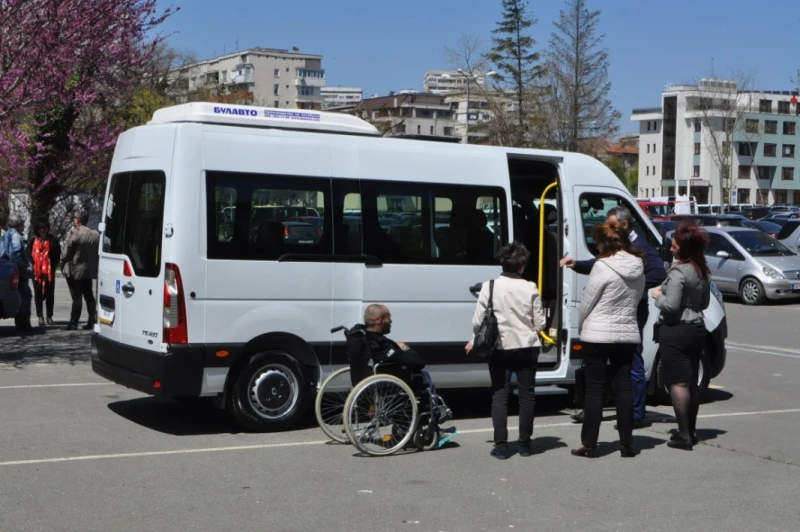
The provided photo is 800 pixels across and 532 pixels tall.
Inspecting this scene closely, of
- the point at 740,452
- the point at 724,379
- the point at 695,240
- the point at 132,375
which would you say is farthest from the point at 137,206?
the point at 724,379

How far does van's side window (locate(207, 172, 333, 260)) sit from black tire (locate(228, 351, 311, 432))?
0.87m

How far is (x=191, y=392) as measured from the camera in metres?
8.62

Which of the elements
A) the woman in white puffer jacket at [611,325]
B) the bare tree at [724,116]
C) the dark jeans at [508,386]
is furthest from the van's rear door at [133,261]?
the bare tree at [724,116]

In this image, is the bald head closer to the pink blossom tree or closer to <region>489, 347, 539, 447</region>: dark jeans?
<region>489, 347, 539, 447</region>: dark jeans

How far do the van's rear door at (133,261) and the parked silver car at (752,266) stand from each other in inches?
678

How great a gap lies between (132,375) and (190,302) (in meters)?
0.89

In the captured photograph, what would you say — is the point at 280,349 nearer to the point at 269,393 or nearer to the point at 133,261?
the point at 269,393

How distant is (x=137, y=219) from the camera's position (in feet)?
29.7

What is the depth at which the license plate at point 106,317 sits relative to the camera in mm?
9398

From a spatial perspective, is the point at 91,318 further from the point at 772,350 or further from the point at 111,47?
the point at 772,350

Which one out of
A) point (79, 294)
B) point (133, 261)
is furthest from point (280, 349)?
point (79, 294)

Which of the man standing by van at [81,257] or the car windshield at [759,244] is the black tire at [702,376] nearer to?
the man standing by van at [81,257]

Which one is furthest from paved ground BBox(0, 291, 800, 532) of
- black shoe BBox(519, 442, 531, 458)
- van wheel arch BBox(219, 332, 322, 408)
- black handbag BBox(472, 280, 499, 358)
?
black handbag BBox(472, 280, 499, 358)

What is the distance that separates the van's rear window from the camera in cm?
874
